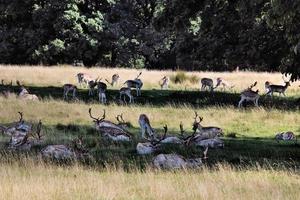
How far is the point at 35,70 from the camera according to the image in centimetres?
3791

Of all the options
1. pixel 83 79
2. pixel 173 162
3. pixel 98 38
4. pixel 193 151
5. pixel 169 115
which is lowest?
pixel 169 115

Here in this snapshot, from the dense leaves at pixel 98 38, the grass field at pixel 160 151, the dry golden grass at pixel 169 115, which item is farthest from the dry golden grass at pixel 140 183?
the dense leaves at pixel 98 38

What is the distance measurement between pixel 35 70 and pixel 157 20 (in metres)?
11.8

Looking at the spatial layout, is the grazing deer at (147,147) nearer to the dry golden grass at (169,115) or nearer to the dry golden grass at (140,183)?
the dry golden grass at (140,183)

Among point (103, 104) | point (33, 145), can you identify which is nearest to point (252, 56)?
point (103, 104)

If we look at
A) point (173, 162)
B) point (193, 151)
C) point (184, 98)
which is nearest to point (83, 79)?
point (184, 98)

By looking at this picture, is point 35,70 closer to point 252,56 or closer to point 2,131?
point 252,56

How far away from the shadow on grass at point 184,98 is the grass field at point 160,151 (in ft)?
0.14

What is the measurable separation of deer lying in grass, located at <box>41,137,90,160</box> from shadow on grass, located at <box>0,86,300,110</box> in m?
12.1

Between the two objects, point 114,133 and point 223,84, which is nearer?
point 114,133

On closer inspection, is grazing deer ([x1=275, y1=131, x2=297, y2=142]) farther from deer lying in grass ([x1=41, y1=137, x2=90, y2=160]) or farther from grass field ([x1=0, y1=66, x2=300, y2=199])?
deer lying in grass ([x1=41, y1=137, x2=90, y2=160])

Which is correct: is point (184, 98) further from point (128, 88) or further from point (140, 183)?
point (140, 183)

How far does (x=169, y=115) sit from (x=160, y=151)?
319 inches

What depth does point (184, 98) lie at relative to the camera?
1093 inches
